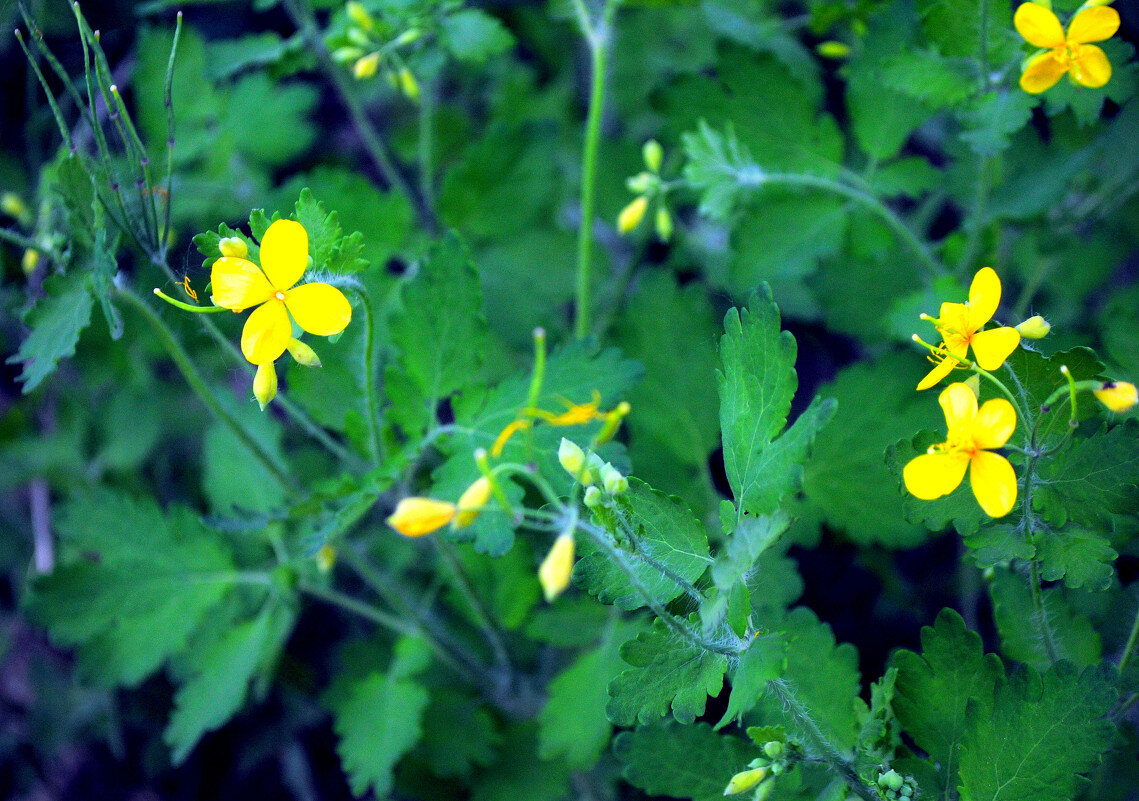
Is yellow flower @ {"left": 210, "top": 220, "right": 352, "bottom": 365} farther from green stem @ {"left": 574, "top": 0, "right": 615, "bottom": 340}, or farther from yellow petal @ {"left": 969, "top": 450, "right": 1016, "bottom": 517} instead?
yellow petal @ {"left": 969, "top": 450, "right": 1016, "bottom": 517}

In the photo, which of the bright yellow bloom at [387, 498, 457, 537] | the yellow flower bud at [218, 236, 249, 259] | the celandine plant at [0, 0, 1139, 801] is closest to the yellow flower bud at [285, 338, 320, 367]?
the celandine plant at [0, 0, 1139, 801]

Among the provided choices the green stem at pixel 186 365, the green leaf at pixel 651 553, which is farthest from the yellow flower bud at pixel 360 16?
the green leaf at pixel 651 553

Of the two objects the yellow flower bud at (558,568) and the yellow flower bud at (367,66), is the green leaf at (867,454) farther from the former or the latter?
the yellow flower bud at (367,66)

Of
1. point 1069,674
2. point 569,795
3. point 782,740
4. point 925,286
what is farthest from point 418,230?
point 1069,674

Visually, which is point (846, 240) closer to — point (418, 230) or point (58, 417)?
point (418, 230)

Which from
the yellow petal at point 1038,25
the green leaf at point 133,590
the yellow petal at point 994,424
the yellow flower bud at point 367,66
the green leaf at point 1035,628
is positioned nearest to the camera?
the yellow petal at point 994,424

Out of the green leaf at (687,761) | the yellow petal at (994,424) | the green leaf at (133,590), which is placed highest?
the yellow petal at (994,424)
